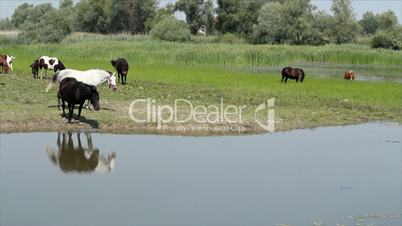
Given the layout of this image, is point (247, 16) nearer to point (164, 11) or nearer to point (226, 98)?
point (164, 11)

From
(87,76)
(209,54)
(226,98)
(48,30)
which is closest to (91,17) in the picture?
(48,30)

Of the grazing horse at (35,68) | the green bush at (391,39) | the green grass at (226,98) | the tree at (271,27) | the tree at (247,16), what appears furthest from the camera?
the tree at (247,16)

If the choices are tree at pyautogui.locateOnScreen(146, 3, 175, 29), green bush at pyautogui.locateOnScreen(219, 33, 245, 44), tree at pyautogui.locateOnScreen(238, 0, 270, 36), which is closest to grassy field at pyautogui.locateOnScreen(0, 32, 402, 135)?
green bush at pyautogui.locateOnScreen(219, 33, 245, 44)

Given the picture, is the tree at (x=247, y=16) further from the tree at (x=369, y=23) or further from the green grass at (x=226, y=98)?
the tree at (x=369, y=23)

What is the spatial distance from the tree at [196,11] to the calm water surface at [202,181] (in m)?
75.4

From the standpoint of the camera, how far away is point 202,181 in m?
10.6

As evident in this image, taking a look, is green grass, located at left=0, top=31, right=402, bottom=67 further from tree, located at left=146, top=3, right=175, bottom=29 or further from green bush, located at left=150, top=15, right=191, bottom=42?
tree, located at left=146, top=3, right=175, bottom=29

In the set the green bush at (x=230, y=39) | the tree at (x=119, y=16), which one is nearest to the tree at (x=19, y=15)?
the tree at (x=119, y=16)

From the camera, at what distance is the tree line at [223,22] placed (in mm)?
72562

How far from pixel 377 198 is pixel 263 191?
179cm

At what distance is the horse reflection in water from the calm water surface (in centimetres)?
2

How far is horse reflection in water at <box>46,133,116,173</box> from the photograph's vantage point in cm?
1140

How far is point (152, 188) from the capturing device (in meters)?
10.0

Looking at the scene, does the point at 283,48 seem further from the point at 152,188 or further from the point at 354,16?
the point at 152,188
